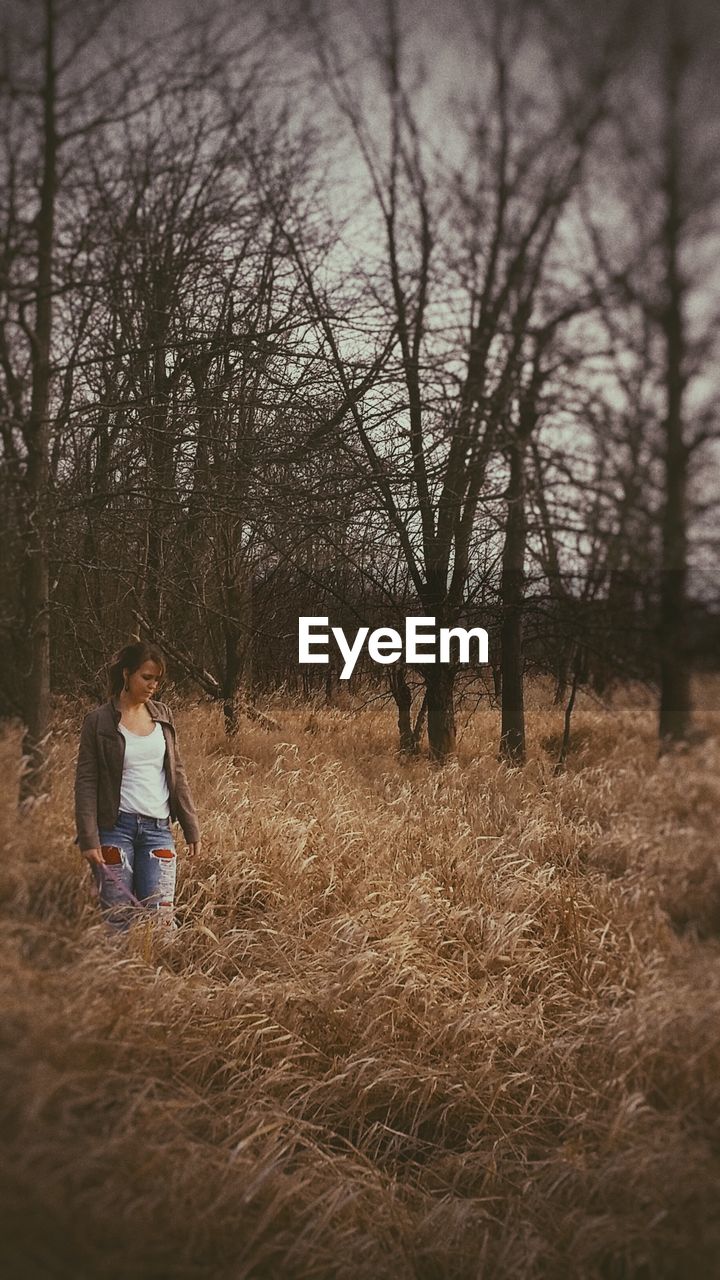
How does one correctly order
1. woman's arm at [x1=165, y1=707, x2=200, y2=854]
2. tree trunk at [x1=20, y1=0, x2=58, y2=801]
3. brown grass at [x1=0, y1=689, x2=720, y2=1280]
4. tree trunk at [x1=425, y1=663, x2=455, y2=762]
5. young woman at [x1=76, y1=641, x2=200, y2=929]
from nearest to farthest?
brown grass at [x1=0, y1=689, x2=720, y2=1280]
tree trunk at [x1=20, y1=0, x2=58, y2=801]
young woman at [x1=76, y1=641, x2=200, y2=929]
woman's arm at [x1=165, y1=707, x2=200, y2=854]
tree trunk at [x1=425, y1=663, x2=455, y2=762]

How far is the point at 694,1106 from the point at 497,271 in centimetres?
232

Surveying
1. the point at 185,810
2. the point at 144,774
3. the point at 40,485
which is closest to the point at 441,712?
the point at 185,810

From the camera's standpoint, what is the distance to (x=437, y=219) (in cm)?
304

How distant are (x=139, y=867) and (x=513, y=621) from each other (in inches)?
59.8

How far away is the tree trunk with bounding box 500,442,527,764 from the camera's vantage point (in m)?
3.00

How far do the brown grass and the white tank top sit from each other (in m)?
0.25

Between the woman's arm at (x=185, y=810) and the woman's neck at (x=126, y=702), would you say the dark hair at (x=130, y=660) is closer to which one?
the woman's neck at (x=126, y=702)

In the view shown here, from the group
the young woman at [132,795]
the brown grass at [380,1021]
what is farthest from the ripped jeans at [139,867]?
the brown grass at [380,1021]

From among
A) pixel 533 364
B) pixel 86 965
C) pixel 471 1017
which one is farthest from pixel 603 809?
pixel 86 965

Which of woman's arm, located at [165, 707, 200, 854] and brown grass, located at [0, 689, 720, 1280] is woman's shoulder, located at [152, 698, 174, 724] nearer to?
woman's arm, located at [165, 707, 200, 854]

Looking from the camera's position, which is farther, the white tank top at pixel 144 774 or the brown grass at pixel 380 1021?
the white tank top at pixel 144 774

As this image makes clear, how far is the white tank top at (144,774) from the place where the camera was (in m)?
3.12

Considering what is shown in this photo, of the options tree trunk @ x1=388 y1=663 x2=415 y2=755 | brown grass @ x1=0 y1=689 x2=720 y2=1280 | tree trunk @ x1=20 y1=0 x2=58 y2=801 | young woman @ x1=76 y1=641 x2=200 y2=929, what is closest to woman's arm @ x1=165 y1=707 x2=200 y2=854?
young woman @ x1=76 y1=641 x2=200 y2=929

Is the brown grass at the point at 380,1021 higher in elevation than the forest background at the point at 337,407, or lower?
lower
